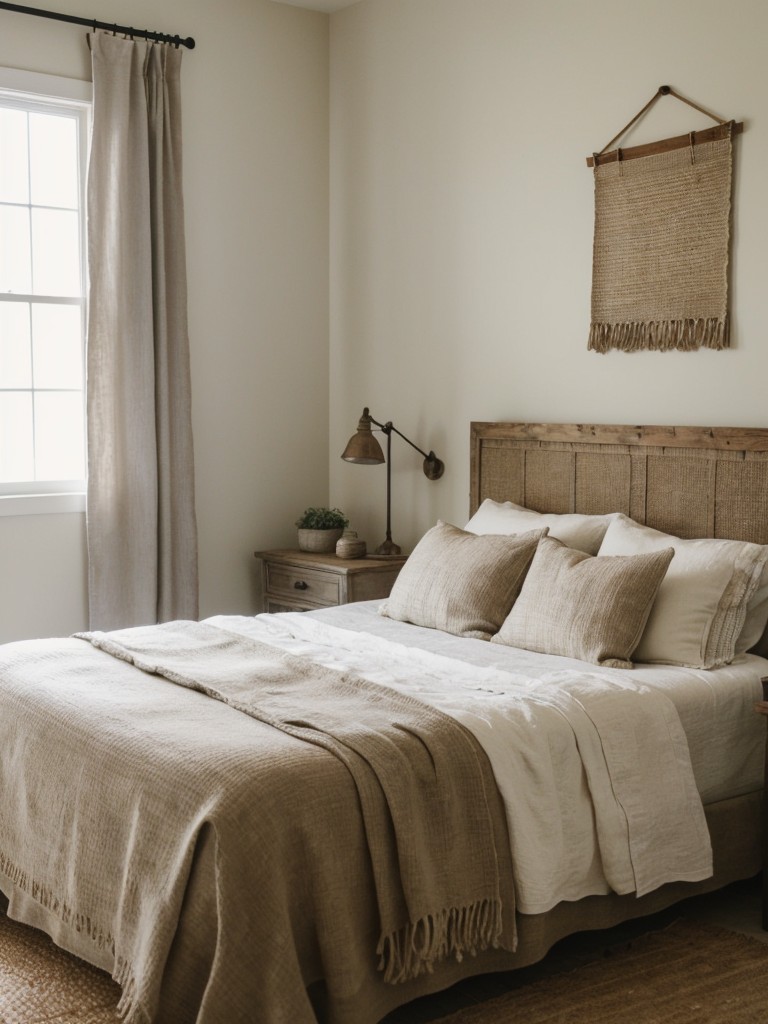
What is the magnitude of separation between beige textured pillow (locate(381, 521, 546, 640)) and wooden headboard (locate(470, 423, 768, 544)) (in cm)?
37

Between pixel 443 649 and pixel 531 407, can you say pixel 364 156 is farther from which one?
pixel 443 649

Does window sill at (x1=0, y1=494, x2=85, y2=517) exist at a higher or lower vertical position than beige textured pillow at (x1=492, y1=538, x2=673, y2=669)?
higher

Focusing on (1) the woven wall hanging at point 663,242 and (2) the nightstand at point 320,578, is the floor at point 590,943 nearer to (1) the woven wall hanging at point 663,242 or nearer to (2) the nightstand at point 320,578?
(1) the woven wall hanging at point 663,242

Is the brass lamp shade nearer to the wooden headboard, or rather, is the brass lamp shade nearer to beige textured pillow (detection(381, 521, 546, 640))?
the wooden headboard

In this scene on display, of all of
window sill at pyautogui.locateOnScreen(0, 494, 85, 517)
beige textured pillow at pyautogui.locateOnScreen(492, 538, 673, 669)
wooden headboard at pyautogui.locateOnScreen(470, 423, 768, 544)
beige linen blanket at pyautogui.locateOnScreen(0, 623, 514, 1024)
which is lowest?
beige linen blanket at pyautogui.locateOnScreen(0, 623, 514, 1024)

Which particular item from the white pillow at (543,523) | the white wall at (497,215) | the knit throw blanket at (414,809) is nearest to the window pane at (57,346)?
the white wall at (497,215)

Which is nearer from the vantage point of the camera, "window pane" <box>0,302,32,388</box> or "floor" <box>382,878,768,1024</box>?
"floor" <box>382,878,768,1024</box>

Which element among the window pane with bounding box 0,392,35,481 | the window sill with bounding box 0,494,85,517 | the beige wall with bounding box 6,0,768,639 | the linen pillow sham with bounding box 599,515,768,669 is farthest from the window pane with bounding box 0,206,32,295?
the linen pillow sham with bounding box 599,515,768,669

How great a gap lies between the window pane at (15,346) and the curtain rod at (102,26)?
1086 mm

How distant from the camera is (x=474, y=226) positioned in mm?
4488

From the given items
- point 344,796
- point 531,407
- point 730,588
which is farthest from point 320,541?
point 344,796

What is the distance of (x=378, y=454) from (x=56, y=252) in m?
1.52

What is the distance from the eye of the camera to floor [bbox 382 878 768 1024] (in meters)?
2.55

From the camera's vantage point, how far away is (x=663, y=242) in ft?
12.3
